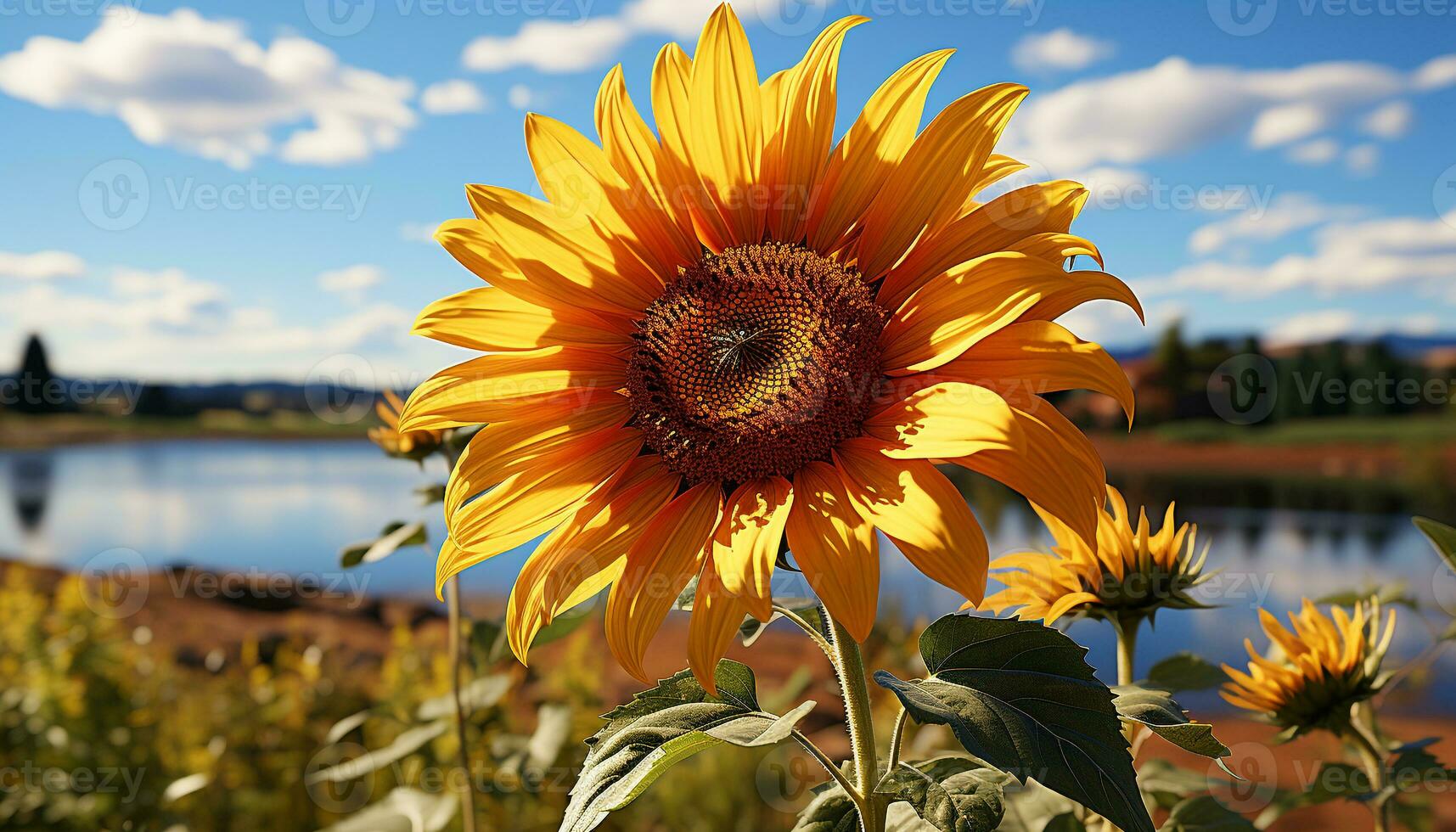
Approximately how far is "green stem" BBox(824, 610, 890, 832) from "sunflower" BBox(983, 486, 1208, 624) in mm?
347

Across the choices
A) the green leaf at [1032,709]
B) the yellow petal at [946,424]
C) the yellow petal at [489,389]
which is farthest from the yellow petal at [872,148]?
the green leaf at [1032,709]

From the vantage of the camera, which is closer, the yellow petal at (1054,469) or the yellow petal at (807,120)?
the yellow petal at (1054,469)

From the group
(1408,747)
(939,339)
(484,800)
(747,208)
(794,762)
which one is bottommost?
(484,800)

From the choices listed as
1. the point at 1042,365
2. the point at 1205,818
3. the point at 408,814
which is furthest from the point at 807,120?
the point at 408,814

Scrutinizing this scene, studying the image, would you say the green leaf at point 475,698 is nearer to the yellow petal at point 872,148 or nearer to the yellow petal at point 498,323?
the yellow petal at point 498,323

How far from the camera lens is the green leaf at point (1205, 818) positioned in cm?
107

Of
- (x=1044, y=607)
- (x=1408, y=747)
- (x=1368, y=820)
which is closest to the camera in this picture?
(x=1044, y=607)

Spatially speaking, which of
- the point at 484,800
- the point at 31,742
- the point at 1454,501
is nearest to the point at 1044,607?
the point at 484,800

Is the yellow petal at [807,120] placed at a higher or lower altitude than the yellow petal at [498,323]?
higher

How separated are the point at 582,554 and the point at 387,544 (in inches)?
30.1

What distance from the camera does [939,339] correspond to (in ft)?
2.89

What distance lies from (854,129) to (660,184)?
0.70ft

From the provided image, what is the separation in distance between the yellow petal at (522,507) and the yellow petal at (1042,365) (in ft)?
1.33

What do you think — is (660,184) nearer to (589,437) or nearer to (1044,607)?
(589,437)
